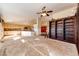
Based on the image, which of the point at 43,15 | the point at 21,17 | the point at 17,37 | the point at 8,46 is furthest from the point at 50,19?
the point at 8,46

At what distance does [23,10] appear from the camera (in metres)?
1.80

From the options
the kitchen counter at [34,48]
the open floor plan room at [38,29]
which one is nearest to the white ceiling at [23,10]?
the open floor plan room at [38,29]

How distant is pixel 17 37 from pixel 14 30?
11 cm

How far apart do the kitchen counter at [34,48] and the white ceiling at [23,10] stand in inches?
11.1

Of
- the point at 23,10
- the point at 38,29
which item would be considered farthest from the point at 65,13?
the point at 23,10

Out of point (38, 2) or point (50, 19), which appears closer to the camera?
point (38, 2)

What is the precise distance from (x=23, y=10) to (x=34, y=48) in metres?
0.56

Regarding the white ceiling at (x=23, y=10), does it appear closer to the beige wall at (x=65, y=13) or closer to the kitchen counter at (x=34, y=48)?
the beige wall at (x=65, y=13)

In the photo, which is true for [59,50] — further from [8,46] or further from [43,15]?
[8,46]

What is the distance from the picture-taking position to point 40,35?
1896 millimetres

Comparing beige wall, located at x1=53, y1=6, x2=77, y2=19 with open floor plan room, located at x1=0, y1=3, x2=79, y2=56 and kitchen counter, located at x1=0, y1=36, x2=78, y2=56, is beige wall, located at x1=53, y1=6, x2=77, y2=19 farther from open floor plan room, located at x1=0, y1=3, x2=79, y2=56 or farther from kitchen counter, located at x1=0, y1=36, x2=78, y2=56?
kitchen counter, located at x1=0, y1=36, x2=78, y2=56

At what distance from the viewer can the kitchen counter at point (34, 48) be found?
5.75 feet

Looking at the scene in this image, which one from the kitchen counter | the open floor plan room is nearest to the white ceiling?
the open floor plan room

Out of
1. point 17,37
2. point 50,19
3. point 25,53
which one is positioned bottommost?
point 25,53
